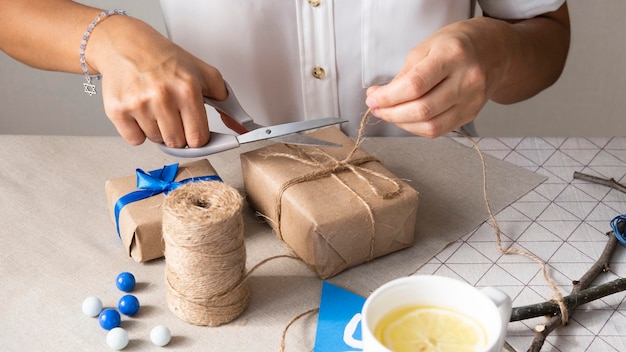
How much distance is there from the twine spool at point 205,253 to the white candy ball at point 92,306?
0.07m

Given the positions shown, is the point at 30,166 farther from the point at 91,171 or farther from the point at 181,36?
the point at 181,36

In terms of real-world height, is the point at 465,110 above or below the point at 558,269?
above

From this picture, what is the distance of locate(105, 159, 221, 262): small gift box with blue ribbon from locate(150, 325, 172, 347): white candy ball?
0.40 ft

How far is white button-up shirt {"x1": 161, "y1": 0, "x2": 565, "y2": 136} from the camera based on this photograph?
1.10 meters

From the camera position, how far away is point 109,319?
2.41 feet

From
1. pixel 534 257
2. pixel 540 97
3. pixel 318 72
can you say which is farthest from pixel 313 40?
pixel 540 97

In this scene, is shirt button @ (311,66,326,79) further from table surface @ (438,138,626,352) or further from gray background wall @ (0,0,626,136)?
gray background wall @ (0,0,626,136)

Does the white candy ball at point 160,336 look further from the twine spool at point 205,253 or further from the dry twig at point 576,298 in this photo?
the dry twig at point 576,298

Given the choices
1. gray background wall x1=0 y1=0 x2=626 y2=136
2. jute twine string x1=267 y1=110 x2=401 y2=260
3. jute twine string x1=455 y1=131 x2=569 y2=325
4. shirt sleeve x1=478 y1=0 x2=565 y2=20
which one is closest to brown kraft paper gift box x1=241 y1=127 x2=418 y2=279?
jute twine string x1=267 y1=110 x2=401 y2=260

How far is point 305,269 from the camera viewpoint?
831 mm

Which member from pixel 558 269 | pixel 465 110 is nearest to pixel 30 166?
pixel 465 110

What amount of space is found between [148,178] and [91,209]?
116 mm

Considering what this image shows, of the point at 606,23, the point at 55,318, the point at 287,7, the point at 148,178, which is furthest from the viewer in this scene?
the point at 606,23

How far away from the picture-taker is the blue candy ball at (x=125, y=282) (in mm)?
785
